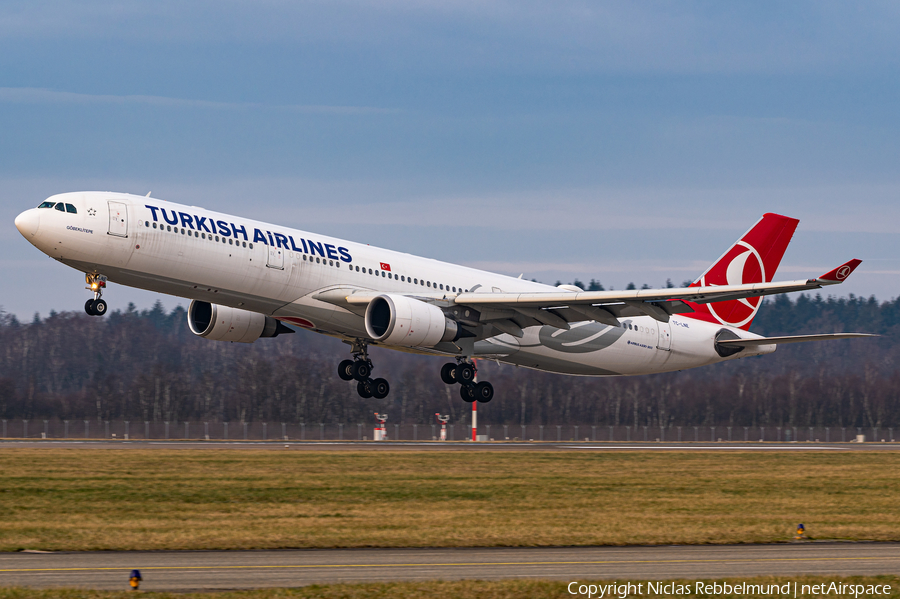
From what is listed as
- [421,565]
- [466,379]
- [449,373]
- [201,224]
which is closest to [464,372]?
[466,379]

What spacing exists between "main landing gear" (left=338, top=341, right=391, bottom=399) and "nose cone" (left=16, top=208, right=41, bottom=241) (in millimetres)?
14196

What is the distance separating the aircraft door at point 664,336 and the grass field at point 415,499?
5526 millimetres

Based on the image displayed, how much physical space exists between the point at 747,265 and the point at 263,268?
25916mm

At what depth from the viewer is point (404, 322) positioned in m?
36.9

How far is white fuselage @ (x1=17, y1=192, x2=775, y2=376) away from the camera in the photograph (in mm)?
32906

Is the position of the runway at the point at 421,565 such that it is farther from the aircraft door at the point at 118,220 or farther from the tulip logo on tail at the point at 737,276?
the tulip logo on tail at the point at 737,276

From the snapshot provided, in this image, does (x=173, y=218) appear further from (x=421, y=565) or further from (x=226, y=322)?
(x=421, y=565)

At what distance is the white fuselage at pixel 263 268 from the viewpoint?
3291 cm

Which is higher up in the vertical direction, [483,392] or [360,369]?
[360,369]

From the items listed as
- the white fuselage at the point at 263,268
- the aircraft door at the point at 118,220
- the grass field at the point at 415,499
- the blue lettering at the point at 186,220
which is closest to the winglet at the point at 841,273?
the grass field at the point at 415,499

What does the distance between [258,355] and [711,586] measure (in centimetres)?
8466

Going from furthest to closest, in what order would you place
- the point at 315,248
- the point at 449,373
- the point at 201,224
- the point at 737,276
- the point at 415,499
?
the point at 737,276
the point at 449,373
the point at 315,248
the point at 201,224
the point at 415,499

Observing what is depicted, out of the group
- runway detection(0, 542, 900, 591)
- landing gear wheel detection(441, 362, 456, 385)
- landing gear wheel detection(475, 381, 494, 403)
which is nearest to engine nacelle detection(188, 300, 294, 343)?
landing gear wheel detection(441, 362, 456, 385)

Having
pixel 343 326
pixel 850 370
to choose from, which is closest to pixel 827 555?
pixel 343 326
